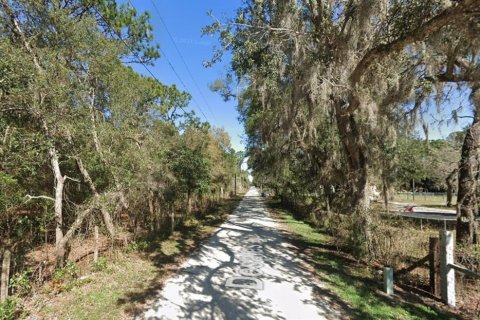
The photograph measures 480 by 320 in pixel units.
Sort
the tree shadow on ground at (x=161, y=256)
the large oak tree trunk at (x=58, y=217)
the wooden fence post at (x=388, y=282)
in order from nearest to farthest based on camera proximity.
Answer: the tree shadow on ground at (x=161, y=256), the wooden fence post at (x=388, y=282), the large oak tree trunk at (x=58, y=217)

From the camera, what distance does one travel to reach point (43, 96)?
5.24 meters

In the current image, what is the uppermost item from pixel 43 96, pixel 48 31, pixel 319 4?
pixel 319 4

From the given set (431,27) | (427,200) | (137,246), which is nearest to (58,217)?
(137,246)

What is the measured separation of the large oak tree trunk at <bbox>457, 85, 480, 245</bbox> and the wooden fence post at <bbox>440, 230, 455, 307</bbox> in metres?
3.25

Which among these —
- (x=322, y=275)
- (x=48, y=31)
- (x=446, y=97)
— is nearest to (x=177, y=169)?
(x=48, y=31)

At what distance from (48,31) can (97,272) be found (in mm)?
5137

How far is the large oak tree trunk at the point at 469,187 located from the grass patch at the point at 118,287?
7471 mm

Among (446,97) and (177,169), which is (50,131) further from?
(446,97)

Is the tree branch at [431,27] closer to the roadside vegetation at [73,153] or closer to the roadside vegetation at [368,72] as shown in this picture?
the roadside vegetation at [368,72]

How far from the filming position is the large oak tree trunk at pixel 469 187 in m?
7.79

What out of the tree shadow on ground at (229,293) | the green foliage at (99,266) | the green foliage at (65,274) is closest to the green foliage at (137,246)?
Answer: the tree shadow on ground at (229,293)

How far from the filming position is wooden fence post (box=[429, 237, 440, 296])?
5.48 m

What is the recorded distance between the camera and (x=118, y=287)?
17.8 feet

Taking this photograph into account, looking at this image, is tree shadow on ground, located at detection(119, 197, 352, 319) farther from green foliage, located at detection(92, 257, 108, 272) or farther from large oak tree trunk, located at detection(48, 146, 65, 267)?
large oak tree trunk, located at detection(48, 146, 65, 267)
